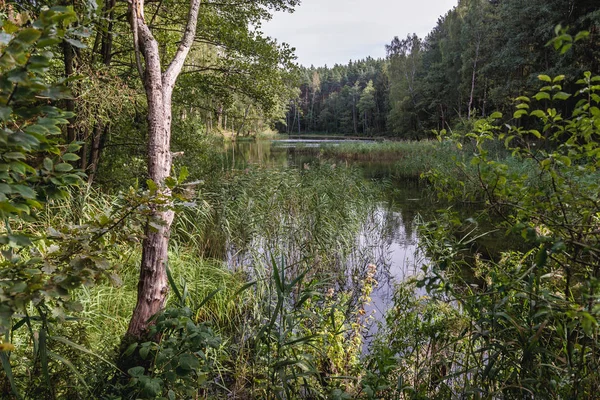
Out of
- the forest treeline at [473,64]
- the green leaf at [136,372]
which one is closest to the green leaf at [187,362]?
the green leaf at [136,372]

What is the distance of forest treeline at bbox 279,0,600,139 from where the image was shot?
17.5m

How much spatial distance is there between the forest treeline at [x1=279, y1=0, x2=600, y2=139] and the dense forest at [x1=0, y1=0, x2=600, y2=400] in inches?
39.8

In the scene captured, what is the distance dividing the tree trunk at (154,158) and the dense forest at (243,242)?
1 cm

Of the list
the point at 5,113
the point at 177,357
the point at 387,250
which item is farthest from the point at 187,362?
the point at 387,250

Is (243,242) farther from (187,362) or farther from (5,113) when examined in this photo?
(5,113)

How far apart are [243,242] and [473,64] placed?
28123mm

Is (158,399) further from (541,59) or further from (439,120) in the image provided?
(439,120)

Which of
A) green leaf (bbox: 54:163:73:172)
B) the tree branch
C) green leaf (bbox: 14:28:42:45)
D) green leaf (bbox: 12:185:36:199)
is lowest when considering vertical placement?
green leaf (bbox: 12:185:36:199)

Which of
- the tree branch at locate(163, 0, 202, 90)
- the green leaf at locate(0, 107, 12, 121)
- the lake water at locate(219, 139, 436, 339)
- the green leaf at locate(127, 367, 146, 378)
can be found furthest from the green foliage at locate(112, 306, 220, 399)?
the lake water at locate(219, 139, 436, 339)

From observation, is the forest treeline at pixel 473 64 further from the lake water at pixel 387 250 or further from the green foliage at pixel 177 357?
the lake water at pixel 387 250

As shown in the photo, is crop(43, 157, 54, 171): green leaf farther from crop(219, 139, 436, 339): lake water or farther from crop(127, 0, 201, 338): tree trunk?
crop(219, 139, 436, 339): lake water

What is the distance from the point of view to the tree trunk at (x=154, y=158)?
2.43 m

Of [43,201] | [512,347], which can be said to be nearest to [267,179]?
[512,347]

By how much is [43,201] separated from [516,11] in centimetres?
2521
